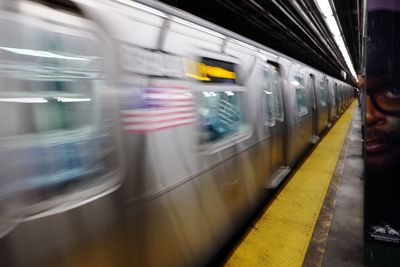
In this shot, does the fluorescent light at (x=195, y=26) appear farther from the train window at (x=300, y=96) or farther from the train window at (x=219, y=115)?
the train window at (x=300, y=96)

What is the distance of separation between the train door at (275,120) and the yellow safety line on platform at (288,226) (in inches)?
10.3

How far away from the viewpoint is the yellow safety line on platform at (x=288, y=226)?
3076mm

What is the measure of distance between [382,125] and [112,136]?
2.00m

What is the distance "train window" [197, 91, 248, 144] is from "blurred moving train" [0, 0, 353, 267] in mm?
17

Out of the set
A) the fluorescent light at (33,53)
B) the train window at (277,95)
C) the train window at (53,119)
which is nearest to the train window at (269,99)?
the train window at (277,95)

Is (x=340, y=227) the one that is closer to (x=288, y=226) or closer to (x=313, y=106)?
(x=288, y=226)

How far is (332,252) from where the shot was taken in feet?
10.2

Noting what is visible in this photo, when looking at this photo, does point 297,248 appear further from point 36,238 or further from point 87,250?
point 36,238

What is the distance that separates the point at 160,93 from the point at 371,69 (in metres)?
1.63

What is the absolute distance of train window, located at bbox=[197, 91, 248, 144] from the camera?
266 centimetres

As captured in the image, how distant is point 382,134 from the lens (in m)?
2.72

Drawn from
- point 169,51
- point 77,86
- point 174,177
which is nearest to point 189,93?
point 169,51

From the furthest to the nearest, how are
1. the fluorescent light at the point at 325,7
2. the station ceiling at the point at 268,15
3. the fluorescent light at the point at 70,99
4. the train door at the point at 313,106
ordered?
the train door at the point at 313,106
the fluorescent light at the point at 325,7
the station ceiling at the point at 268,15
the fluorescent light at the point at 70,99

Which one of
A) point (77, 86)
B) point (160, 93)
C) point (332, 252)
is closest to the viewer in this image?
point (77, 86)
